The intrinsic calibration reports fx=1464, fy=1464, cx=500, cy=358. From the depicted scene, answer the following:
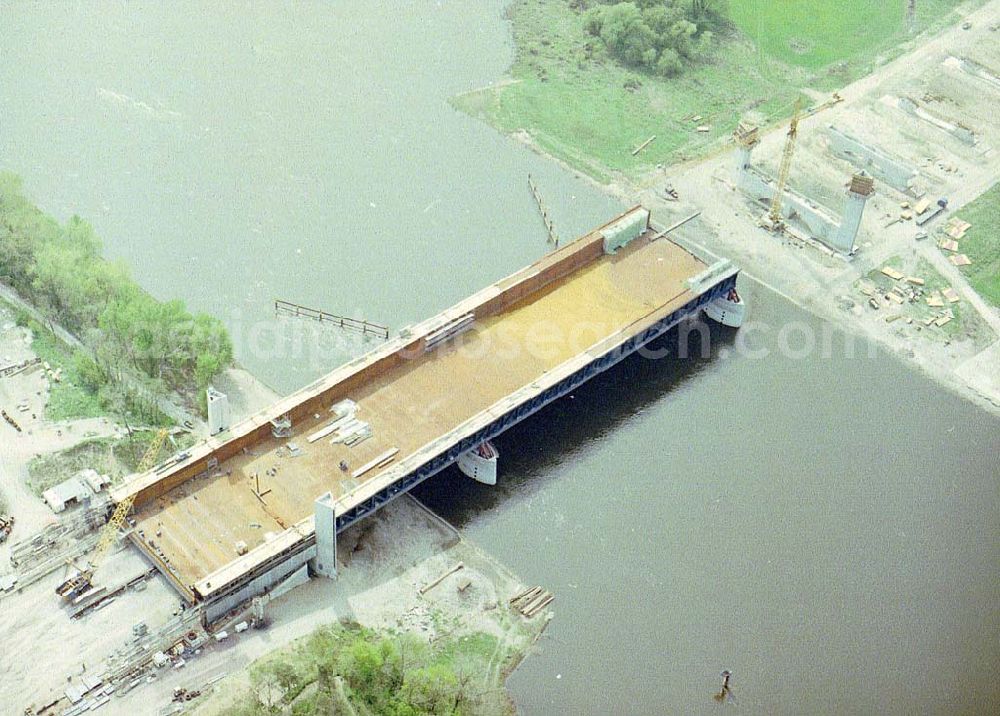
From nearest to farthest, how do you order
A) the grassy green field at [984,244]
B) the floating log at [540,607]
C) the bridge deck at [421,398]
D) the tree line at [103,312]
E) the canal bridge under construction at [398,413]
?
the canal bridge under construction at [398,413]
the bridge deck at [421,398]
the floating log at [540,607]
the tree line at [103,312]
the grassy green field at [984,244]

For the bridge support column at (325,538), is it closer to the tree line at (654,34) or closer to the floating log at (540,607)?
the floating log at (540,607)

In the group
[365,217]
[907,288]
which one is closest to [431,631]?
[365,217]

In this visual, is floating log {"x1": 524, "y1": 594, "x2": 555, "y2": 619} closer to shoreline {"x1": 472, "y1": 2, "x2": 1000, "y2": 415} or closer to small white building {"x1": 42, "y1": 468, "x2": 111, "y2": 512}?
small white building {"x1": 42, "y1": 468, "x2": 111, "y2": 512}

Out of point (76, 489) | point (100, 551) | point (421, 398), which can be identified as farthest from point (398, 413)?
point (100, 551)

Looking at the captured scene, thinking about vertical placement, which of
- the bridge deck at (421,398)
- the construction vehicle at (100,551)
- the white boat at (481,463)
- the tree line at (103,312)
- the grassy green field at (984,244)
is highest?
the tree line at (103,312)

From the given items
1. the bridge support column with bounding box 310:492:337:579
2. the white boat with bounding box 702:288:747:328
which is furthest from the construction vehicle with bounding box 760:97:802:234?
the bridge support column with bounding box 310:492:337:579

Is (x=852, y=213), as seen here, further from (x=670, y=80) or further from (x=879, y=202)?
(x=670, y=80)

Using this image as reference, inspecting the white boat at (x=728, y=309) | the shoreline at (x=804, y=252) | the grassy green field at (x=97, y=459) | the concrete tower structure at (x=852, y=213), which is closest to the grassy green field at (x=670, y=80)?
the shoreline at (x=804, y=252)
